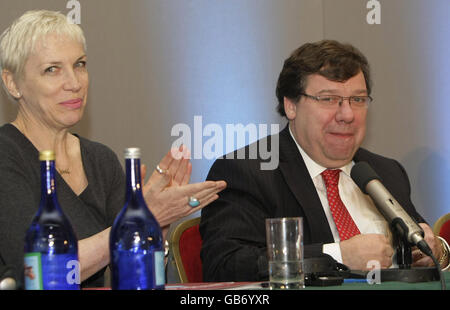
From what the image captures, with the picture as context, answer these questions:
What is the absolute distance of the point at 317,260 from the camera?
178 cm

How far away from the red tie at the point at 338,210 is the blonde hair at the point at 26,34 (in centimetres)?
109

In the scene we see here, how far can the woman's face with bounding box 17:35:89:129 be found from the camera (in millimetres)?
2260

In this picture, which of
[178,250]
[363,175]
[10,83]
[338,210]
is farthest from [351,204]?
[10,83]

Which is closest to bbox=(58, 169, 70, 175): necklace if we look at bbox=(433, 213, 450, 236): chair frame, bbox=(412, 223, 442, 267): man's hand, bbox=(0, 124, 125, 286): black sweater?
bbox=(0, 124, 125, 286): black sweater

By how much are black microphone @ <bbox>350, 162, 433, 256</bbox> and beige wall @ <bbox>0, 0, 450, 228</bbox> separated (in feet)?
6.96

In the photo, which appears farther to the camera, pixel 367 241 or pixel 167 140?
pixel 167 140

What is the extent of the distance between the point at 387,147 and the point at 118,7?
1699 millimetres

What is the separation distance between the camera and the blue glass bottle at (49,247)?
3.83ft

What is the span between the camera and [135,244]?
1192 millimetres

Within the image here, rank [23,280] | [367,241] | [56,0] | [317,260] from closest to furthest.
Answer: [23,280] < [317,260] < [367,241] < [56,0]

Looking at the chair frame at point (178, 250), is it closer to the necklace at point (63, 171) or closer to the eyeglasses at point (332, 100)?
the necklace at point (63, 171)

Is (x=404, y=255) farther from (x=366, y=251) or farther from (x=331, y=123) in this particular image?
(x=331, y=123)
